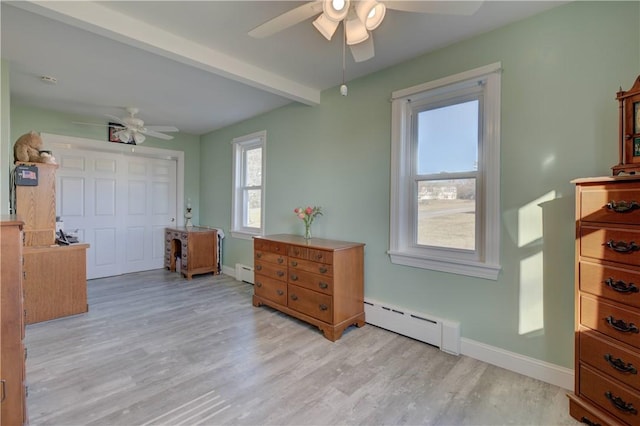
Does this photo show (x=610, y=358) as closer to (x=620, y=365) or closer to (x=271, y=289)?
(x=620, y=365)

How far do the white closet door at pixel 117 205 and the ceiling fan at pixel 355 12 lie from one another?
4317mm

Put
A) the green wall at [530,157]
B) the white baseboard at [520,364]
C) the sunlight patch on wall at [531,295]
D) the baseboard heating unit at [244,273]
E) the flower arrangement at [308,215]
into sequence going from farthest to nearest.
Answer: the baseboard heating unit at [244,273] → the flower arrangement at [308,215] → the sunlight patch on wall at [531,295] → the white baseboard at [520,364] → the green wall at [530,157]

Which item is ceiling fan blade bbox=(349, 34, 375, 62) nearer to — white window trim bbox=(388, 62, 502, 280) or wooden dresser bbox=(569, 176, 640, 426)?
white window trim bbox=(388, 62, 502, 280)

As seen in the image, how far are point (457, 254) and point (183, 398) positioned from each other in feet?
7.39

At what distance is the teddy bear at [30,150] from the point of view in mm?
3170

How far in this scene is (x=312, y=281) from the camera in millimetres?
2844

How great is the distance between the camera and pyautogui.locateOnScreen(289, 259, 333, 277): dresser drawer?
271 centimetres

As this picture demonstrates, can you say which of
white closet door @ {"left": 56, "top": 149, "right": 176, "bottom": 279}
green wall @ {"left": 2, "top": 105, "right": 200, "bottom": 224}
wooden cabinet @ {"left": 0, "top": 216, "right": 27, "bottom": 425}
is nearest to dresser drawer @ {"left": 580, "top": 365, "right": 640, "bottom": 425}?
wooden cabinet @ {"left": 0, "top": 216, "right": 27, "bottom": 425}

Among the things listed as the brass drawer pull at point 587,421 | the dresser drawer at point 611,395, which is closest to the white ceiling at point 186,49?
the dresser drawer at point 611,395

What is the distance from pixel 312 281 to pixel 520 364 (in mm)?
1728

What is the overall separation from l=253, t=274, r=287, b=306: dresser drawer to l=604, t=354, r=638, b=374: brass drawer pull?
2.46 meters

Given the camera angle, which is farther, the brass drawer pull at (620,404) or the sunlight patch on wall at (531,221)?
the sunlight patch on wall at (531,221)

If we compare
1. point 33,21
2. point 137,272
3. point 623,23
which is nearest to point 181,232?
point 137,272

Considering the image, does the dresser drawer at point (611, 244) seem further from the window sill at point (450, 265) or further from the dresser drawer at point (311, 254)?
the dresser drawer at point (311, 254)
